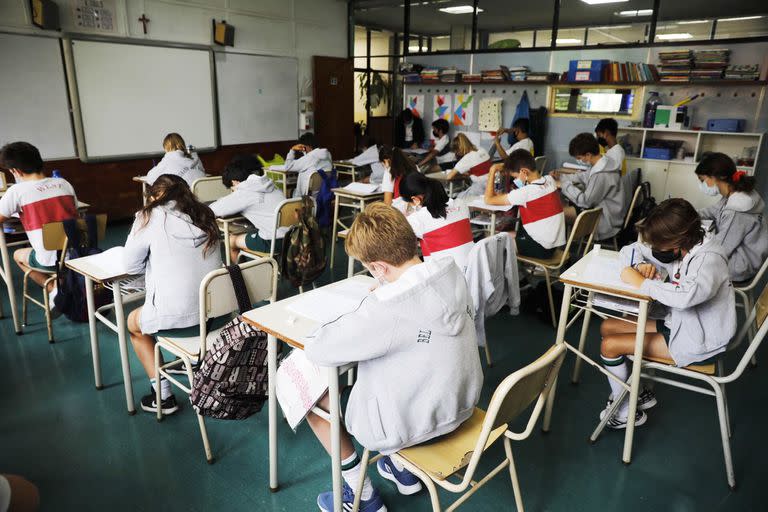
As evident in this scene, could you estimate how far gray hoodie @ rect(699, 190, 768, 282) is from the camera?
2.97 m

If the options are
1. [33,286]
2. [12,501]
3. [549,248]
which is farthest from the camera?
[33,286]

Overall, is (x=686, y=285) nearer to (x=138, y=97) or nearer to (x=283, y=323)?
(x=283, y=323)

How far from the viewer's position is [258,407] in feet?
6.83

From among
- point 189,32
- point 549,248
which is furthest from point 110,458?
point 189,32

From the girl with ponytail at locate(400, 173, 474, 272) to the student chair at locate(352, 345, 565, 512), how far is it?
136cm

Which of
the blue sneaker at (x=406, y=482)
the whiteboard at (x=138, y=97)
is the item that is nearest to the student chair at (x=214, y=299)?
A: the blue sneaker at (x=406, y=482)

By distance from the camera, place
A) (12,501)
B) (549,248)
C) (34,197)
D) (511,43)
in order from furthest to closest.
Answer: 1. (511,43)
2. (549,248)
3. (34,197)
4. (12,501)

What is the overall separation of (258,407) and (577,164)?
5.75m

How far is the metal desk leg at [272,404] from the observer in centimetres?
181

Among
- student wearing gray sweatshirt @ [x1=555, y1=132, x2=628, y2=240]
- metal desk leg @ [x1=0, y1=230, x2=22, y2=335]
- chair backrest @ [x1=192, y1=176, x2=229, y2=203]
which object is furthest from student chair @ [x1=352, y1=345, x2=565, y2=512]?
chair backrest @ [x1=192, y1=176, x2=229, y2=203]

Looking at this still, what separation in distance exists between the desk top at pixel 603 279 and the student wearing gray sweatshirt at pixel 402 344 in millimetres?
842

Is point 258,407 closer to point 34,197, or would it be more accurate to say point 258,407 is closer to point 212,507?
point 212,507

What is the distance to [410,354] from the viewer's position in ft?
4.58

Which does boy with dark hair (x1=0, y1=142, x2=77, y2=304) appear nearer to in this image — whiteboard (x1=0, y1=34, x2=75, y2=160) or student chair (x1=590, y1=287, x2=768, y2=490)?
whiteboard (x1=0, y1=34, x2=75, y2=160)
